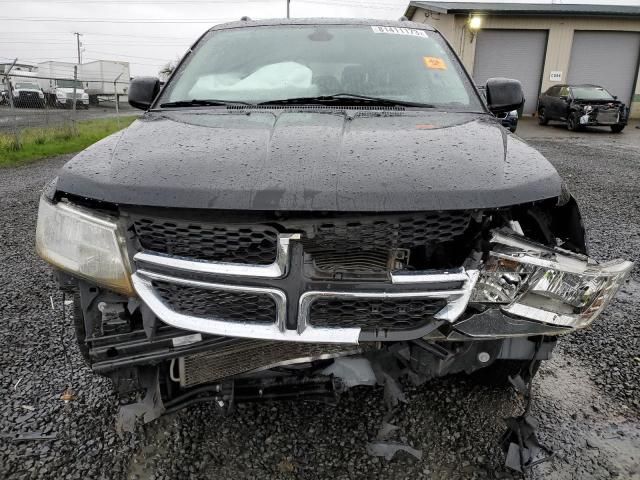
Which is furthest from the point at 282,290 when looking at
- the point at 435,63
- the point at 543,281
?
the point at 435,63

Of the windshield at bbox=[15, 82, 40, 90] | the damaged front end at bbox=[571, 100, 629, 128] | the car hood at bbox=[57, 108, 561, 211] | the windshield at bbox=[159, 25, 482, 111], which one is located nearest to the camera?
the car hood at bbox=[57, 108, 561, 211]

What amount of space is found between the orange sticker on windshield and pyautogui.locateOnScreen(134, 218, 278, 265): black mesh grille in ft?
5.87

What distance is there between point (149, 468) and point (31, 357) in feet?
3.91

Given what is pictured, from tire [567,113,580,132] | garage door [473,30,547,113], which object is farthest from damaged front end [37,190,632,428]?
garage door [473,30,547,113]

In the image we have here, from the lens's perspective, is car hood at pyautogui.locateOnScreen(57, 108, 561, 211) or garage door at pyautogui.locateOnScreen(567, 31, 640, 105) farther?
garage door at pyautogui.locateOnScreen(567, 31, 640, 105)

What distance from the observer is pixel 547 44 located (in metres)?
21.4

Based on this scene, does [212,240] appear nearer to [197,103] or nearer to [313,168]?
[313,168]

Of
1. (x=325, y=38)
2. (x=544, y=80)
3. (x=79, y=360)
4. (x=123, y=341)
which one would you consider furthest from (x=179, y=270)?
(x=544, y=80)

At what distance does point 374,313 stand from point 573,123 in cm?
1734

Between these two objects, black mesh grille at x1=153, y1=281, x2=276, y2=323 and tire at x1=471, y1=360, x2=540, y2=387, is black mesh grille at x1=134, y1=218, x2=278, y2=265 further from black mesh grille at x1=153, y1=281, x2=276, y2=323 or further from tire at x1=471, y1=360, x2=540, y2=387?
tire at x1=471, y1=360, x2=540, y2=387

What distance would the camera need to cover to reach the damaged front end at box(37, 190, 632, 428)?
1.62 meters

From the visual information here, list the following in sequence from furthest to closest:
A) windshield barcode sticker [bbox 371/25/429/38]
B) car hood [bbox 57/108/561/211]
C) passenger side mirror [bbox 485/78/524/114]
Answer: windshield barcode sticker [bbox 371/25/429/38], passenger side mirror [bbox 485/78/524/114], car hood [bbox 57/108/561/211]

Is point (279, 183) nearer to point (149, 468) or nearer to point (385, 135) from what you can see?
point (385, 135)

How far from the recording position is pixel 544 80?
70.4ft
